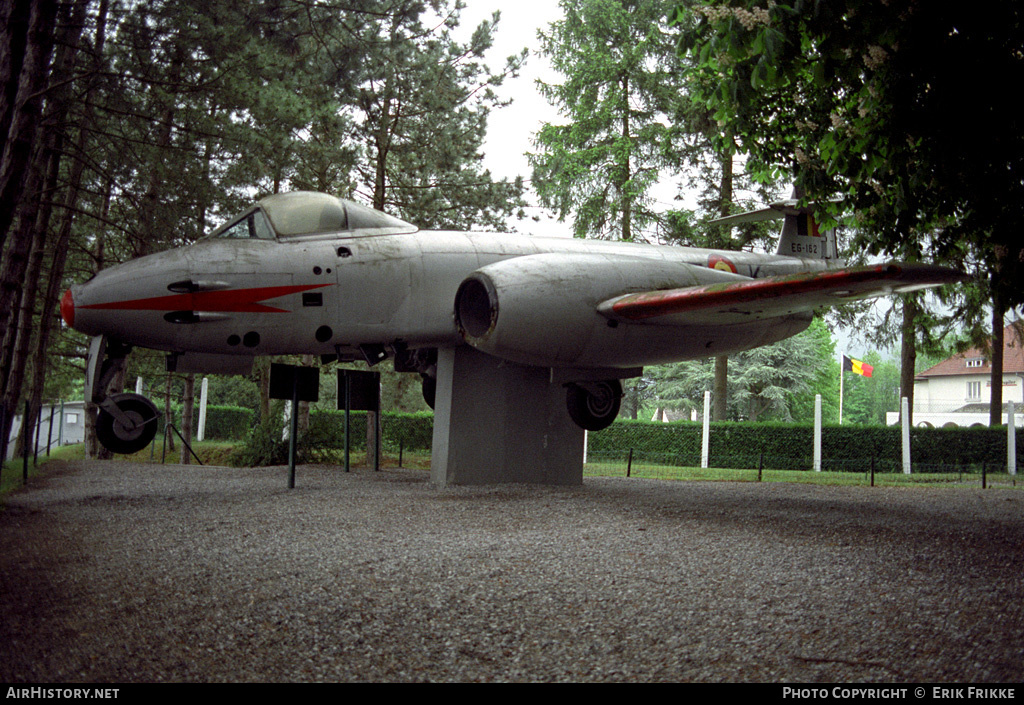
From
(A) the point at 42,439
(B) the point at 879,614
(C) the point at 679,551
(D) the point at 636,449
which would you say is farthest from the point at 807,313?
(A) the point at 42,439

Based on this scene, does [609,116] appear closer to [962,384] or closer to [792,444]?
[792,444]

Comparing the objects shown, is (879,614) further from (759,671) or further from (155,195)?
(155,195)

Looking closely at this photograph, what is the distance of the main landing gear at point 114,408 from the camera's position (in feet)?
25.4

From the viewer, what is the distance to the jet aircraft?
7707mm

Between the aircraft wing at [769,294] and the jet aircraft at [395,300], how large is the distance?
0.06ft

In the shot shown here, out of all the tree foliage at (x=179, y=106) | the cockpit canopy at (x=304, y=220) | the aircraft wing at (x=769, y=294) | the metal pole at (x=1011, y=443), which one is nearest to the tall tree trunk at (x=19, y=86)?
the tree foliage at (x=179, y=106)

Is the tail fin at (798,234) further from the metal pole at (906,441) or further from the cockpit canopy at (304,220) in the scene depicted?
the metal pole at (906,441)

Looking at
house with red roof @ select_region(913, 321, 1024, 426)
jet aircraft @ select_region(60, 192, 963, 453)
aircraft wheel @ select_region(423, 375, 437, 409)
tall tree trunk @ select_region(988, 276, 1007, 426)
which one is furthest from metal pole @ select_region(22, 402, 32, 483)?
house with red roof @ select_region(913, 321, 1024, 426)

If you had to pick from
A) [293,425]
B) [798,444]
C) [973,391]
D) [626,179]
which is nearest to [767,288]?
[293,425]

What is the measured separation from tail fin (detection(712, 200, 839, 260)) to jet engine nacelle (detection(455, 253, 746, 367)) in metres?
3.95

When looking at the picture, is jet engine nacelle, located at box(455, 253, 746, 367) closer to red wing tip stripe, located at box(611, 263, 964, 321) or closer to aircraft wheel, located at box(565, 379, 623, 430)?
red wing tip stripe, located at box(611, 263, 964, 321)

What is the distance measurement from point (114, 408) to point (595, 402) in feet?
19.0

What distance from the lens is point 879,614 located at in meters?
3.74

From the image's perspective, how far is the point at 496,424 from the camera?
9969mm
